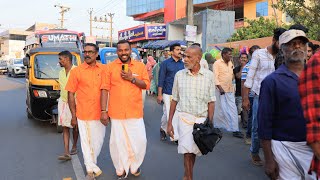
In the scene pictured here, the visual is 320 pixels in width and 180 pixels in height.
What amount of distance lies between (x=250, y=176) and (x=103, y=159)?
90.6 inches

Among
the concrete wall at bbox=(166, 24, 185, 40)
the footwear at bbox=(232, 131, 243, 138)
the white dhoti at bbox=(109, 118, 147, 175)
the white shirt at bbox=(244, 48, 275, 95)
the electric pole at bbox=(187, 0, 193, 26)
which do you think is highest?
the concrete wall at bbox=(166, 24, 185, 40)

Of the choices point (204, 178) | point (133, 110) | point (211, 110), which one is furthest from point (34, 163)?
point (211, 110)

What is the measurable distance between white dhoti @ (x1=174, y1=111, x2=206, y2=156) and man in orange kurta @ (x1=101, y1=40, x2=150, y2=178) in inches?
28.8

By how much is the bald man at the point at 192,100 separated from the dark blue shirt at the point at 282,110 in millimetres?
1507

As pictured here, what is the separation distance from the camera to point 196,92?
4.18m

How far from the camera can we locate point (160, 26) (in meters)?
29.9

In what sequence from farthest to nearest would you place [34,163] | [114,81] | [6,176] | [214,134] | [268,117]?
[34,163] < [6,176] < [114,81] < [214,134] < [268,117]

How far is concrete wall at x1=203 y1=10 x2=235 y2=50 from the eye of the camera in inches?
832

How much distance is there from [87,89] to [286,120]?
292 cm


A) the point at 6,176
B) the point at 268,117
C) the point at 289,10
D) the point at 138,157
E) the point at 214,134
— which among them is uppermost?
the point at 289,10

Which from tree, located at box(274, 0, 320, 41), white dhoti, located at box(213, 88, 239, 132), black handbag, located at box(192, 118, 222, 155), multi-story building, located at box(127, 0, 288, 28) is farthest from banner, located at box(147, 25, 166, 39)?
black handbag, located at box(192, 118, 222, 155)

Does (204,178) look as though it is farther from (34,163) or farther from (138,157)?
(34,163)

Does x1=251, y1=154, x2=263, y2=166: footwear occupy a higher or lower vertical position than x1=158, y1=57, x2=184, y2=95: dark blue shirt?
lower

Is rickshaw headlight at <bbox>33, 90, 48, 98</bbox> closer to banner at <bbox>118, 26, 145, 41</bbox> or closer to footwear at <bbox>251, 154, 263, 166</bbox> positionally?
footwear at <bbox>251, 154, 263, 166</bbox>
